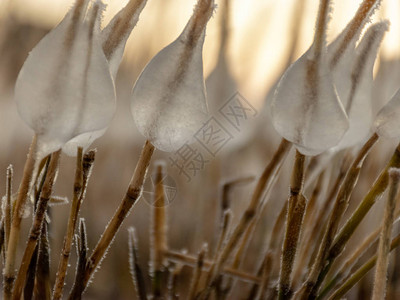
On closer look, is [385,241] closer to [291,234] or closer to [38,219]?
[291,234]

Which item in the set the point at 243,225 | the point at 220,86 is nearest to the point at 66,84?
the point at 243,225

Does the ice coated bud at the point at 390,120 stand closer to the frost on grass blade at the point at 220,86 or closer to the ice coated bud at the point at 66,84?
the ice coated bud at the point at 66,84

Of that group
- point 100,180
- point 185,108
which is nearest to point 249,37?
point 100,180

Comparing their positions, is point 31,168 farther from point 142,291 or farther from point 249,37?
point 249,37

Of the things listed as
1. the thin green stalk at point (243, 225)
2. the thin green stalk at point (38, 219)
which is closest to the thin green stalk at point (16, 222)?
the thin green stalk at point (38, 219)

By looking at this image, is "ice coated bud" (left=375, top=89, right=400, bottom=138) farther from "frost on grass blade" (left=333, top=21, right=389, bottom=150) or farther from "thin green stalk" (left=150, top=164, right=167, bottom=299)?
"thin green stalk" (left=150, top=164, right=167, bottom=299)

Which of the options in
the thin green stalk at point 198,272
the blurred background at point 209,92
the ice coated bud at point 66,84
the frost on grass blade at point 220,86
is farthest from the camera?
the frost on grass blade at point 220,86
